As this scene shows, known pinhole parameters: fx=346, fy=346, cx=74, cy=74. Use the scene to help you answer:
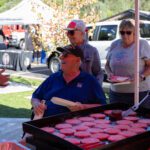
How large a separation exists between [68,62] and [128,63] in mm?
767

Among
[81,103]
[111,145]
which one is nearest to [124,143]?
[111,145]

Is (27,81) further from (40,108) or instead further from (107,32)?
(40,108)

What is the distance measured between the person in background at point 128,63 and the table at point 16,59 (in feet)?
30.7

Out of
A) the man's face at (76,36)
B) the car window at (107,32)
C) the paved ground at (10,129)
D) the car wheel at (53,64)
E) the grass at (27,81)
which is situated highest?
the car window at (107,32)

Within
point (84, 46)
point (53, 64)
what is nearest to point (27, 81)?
point (53, 64)

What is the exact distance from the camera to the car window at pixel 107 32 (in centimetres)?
1030

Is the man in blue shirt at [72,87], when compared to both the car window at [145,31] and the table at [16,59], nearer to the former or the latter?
the car window at [145,31]

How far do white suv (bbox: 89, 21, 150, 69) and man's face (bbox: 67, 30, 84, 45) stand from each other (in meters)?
6.66

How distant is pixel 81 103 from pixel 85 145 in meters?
1.04

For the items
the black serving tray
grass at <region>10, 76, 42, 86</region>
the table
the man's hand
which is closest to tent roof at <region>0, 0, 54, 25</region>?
the table

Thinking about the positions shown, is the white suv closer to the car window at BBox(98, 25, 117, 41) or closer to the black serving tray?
the car window at BBox(98, 25, 117, 41)

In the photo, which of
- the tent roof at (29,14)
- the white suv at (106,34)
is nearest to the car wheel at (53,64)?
the tent roof at (29,14)

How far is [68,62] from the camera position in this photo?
2.94 metres

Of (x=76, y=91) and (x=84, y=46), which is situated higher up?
(x=84, y=46)
